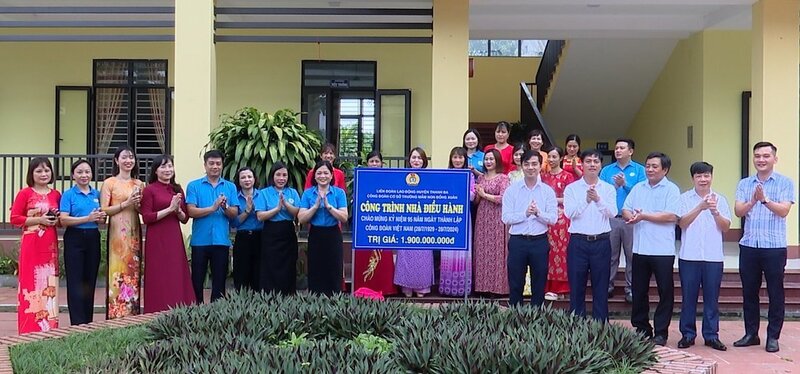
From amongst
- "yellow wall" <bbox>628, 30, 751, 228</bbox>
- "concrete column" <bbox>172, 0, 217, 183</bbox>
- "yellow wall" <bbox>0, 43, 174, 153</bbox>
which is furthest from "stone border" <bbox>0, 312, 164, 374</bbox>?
"yellow wall" <bbox>628, 30, 751, 228</bbox>

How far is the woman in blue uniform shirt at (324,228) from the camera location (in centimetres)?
687

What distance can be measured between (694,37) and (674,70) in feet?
2.97

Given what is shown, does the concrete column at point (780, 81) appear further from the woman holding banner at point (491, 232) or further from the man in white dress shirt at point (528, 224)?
the man in white dress shirt at point (528, 224)

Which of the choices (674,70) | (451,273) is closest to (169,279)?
(451,273)

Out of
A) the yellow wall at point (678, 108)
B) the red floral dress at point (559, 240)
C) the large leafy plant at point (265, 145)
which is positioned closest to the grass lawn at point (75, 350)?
the large leafy plant at point (265, 145)

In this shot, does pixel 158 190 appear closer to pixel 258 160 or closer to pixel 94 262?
pixel 94 262

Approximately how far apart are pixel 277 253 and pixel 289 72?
563cm

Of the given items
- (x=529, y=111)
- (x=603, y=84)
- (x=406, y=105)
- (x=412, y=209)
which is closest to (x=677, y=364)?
(x=412, y=209)

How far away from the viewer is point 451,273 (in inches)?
309

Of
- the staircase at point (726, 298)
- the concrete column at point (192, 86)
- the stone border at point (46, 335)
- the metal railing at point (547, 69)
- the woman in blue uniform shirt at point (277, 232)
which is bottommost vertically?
the staircase at point (726, 298)

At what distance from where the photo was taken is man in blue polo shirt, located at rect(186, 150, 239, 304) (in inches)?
267

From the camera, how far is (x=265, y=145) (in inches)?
318

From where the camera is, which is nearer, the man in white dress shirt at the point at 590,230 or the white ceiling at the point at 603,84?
the man in white dress shirt at the point at 590,230

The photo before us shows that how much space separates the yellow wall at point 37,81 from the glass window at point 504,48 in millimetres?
8692
